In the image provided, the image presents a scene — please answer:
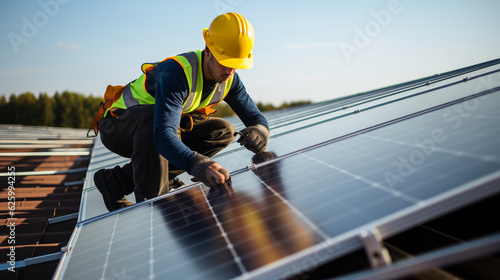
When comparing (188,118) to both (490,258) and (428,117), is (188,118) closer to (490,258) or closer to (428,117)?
(428,117)

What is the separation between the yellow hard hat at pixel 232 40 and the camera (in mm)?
3588

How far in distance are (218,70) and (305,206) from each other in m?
2.17

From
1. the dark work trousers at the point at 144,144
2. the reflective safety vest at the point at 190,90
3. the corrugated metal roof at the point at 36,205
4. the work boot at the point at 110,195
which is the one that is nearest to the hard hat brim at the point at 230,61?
the reflective safety vest at the point at 190,90

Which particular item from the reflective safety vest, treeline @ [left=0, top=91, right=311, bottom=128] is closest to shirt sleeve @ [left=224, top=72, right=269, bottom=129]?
the reflective safety vest

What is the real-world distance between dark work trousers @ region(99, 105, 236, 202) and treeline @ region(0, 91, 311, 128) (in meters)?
44.3

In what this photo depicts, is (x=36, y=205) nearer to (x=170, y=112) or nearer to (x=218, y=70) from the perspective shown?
(x=170, y=112)

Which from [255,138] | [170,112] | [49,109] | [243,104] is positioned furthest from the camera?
[49,109]

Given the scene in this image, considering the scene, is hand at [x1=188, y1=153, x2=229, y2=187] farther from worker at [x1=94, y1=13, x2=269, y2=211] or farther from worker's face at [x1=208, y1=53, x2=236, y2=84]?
worker's face at [x1=208, y1=53, x2=236, y2=84]

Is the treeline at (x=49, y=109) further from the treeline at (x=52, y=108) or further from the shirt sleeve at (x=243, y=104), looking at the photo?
the shirt sleeve at (x=243, y=104)

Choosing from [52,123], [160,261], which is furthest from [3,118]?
[160,261]

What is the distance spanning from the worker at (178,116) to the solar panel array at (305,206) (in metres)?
0.48

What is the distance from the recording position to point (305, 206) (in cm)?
203

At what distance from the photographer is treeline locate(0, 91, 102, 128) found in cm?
5084

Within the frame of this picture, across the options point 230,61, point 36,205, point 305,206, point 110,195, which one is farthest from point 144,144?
point 36,205
